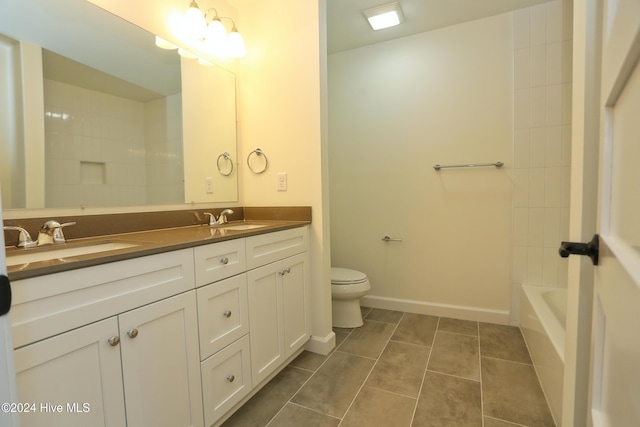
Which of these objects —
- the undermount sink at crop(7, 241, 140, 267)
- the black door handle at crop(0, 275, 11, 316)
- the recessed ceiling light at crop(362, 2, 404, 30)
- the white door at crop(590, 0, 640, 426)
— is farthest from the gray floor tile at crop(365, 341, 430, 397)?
the recessed ceiling light at crop(362, 2, 404, 30)

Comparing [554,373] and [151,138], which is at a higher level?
[151,138]

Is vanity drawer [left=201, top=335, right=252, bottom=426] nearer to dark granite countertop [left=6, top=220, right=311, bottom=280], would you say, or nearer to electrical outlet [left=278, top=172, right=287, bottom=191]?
dark granite countertop [left=6, top=220, right=311, bottom=280]

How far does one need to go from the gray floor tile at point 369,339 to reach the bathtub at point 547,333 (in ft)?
2.83

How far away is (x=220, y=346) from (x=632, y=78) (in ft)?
4.50

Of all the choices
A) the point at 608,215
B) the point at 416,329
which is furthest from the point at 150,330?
the point at 416,329

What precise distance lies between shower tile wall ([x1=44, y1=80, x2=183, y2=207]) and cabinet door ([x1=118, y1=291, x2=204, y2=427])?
2.31ft

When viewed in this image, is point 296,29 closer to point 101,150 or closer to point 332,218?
point 101,150

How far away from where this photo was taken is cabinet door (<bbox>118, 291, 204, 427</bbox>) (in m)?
0.88

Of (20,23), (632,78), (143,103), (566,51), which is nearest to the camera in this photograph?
(632,78)

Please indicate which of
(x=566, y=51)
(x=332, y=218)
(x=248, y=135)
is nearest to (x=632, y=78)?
(x=248, y=135)

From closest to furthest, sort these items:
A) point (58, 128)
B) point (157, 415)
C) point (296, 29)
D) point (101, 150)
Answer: point (157, 415), point (58, 128), point (101, 150), point (296, 29)

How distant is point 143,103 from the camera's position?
1523 mm

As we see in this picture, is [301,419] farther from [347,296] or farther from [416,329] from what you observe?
[416,329]

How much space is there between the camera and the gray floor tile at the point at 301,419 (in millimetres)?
1263
